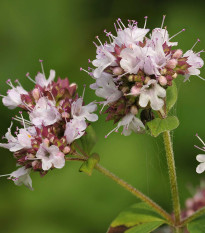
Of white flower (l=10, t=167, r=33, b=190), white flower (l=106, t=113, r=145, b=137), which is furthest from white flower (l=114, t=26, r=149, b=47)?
white flower (l=10, t=167, r=33, b=190)

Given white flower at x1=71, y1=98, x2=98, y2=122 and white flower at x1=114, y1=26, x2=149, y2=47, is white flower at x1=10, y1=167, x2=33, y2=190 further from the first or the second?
white flower at x1=114, y1=26, x2=149, y2=47

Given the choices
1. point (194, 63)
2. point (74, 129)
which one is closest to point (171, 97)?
point (194, 63)

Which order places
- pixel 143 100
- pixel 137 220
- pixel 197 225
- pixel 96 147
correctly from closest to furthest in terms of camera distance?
pixel 143 100
pixel 197 225
pixel 137 220
pixel 96 147

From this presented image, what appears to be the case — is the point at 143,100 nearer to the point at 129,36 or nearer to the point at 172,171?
the point at 129,36

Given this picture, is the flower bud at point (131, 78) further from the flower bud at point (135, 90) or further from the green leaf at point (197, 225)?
the green leaf at point (197, 225)

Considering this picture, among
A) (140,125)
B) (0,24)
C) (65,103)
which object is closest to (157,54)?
(140,125)

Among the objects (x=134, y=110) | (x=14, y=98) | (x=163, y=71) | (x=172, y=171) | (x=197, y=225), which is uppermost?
(x=14, y=98)
